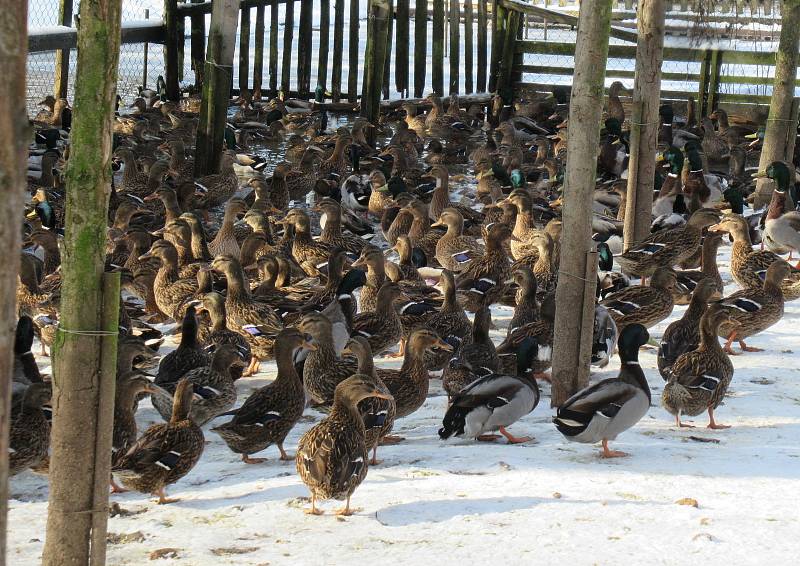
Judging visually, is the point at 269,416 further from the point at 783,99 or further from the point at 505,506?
the point at 783,99

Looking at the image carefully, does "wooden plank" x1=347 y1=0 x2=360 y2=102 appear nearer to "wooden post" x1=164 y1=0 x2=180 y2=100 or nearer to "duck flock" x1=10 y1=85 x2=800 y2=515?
"wooden post" x1=164 y1=0 x2=180 y2=100

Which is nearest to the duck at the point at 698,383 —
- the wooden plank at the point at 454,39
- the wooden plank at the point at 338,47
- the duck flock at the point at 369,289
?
the duck flock at the point at 369,289

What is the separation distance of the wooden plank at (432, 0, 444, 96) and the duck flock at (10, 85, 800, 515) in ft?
15.0

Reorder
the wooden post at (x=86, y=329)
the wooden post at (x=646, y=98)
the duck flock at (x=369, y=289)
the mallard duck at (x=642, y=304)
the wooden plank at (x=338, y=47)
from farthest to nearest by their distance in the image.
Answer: the wooden plank at (x=338, y=47) → the wooden post at (x=646, y=98) → the mallard duck at (x=642, y=304) → the duck flock at (x=369, y=289) → the wooden post at (x=86, y=329)

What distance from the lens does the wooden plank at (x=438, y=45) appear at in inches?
966

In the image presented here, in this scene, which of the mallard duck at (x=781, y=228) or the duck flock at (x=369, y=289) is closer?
the duck flock at (x=369, y=289)

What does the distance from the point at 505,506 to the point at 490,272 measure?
569cm

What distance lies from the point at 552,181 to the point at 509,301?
650 centimetres

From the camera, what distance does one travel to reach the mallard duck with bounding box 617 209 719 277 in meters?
11.8

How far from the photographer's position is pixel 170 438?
673 centimetres

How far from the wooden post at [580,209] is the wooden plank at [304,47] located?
17.5 meters

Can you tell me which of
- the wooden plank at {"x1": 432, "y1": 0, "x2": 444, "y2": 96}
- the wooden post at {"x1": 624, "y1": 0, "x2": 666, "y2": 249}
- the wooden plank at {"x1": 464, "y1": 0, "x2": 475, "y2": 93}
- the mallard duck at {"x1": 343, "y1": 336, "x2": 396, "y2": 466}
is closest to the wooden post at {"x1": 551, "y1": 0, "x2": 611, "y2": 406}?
the mallard duck at {"x1": 343, "y1": 336, "x2": 396, "y2": 466}

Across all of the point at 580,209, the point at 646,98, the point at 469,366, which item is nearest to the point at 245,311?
the point at 469,366

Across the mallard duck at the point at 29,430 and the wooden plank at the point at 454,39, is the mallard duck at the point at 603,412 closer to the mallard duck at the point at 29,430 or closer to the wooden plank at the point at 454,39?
the mallard duck at the point at 29,430
